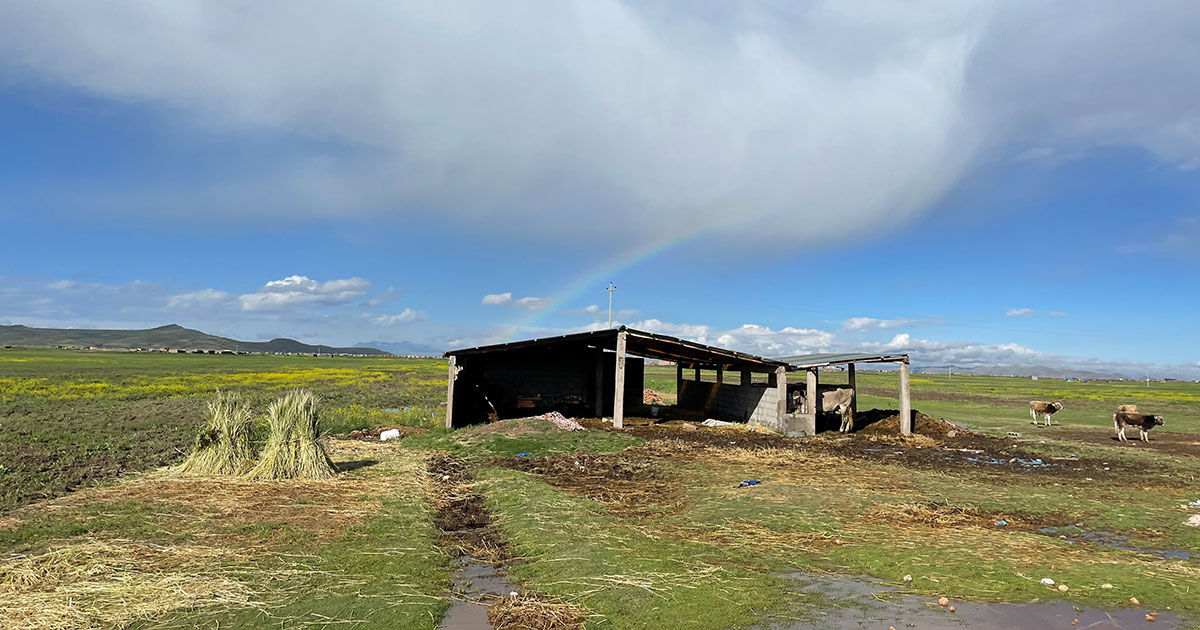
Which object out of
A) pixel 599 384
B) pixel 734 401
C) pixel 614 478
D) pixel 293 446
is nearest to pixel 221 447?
pixel 293 446

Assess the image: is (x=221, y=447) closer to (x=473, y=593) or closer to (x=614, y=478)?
(x=614, y=478)

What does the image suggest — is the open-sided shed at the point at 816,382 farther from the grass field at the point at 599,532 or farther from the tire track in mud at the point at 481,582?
the tire track in mud at the point at 481,582

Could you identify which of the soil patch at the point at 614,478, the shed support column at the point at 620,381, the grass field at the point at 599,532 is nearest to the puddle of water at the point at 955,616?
the grass field at the point at 599,532

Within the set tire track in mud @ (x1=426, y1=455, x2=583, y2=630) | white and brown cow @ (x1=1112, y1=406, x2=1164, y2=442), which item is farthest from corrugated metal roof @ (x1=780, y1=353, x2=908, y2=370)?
tire track in mud @ (x1=426, y1=455, x2=583, y2=630)

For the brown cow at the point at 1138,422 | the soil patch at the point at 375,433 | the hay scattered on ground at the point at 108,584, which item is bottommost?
the soil patch at the point at 375,433

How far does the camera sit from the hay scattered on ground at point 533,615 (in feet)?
18.3

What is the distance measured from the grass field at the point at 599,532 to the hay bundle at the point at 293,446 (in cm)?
44

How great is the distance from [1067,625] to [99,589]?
887 centimetres

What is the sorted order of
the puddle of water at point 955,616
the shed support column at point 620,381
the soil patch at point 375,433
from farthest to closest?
the shed support column at point 620,381
the soil patch at point 375,433
the puddle of water at point 955,616

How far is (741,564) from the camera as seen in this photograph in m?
7.17

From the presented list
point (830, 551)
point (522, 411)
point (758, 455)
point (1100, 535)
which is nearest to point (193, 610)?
point (830, 551)

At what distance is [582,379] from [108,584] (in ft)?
66.1

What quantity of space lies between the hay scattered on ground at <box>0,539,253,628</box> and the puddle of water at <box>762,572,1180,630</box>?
214 inches

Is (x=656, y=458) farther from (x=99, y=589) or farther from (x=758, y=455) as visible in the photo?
(x=99, y=589)
